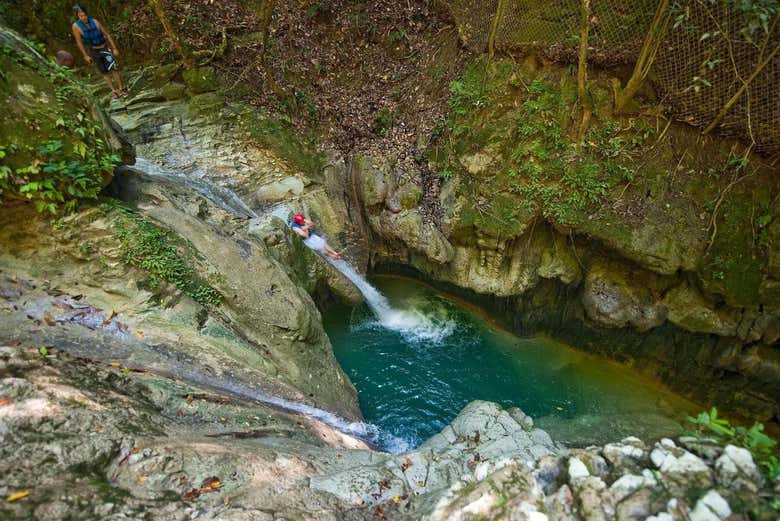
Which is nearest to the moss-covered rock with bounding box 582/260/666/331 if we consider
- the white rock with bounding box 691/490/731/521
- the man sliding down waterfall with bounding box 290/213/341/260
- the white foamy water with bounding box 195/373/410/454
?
the white foamy water with bounding box 195/373/410/454

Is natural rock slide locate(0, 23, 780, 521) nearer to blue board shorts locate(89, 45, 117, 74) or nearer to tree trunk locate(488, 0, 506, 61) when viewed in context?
blue board shorts locate(89, 45, 117, 74)

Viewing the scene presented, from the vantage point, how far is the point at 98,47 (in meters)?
7.80

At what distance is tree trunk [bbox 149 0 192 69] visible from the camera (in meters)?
7.55

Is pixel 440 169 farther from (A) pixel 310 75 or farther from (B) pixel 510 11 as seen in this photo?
(A) pixel 310 75

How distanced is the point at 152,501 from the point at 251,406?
1776 mm

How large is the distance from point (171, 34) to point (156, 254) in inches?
228

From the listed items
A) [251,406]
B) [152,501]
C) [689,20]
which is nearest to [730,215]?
[689,20]

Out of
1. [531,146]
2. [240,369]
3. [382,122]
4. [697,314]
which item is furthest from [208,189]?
[697,314]

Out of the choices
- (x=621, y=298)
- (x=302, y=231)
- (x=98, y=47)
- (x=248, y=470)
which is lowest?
(x=248, y=470)

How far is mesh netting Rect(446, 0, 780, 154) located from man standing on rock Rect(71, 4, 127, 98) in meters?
7.86

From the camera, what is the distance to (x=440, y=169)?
8672 mm

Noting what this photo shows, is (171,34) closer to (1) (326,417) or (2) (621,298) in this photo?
A: (1) (326,417)

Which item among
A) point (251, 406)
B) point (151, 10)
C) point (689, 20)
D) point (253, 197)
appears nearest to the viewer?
point (251, 406)

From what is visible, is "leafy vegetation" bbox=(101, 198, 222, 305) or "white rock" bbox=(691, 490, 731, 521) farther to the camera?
"leafy vegetation" bbox=(101, 198, 222, 305)
